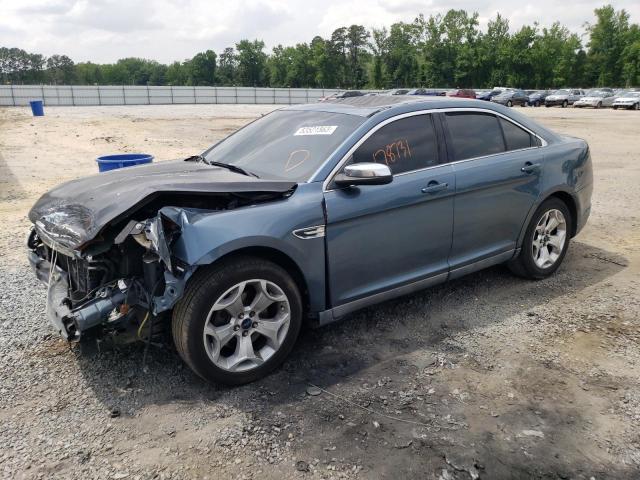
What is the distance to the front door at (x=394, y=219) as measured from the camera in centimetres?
361

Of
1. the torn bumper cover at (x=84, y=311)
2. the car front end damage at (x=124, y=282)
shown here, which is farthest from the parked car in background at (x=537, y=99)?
the torn bumper cover at (x=84, y=311)

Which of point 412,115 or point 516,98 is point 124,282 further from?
point 516,98

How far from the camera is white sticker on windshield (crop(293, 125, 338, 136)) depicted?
396 centimetres

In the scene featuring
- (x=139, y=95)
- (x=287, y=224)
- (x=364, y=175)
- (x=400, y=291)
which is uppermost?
(x=139, y=95)

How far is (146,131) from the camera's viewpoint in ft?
67.9

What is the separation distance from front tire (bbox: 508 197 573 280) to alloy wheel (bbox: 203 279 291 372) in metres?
2.64

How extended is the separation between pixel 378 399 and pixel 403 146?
6.14 ft

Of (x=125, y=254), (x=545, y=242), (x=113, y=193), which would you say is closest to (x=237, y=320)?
(x=125, y=254)

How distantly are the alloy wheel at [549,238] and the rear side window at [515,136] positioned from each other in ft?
2.31

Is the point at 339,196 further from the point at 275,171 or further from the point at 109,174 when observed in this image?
the point at 109,174

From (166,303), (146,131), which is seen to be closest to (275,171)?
(166,303)

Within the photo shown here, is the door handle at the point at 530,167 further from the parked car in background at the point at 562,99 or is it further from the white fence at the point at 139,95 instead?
the parked car in background at the point at 562,99

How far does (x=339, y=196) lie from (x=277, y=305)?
2.76 feet

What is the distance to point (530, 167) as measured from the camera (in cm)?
471
